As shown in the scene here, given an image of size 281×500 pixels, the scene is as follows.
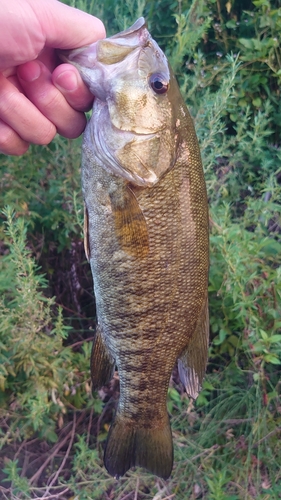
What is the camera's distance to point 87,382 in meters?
1.96

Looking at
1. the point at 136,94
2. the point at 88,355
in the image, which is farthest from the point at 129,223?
the point at 88,355

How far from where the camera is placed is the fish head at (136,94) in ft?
3.54

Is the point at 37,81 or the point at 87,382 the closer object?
the point at 37,81

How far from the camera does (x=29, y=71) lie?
3.82ft

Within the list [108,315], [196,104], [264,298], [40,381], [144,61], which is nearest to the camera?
[144,61]

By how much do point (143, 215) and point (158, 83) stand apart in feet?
1.15

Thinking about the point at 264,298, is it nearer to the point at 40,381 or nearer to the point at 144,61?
the point at 40,381

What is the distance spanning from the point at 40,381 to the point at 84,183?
94cm

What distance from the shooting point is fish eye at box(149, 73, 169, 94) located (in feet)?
3.67

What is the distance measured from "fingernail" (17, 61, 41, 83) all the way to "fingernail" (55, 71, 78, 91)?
91 millimetres

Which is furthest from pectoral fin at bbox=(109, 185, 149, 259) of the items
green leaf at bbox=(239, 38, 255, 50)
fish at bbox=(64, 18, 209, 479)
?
green leaf at bbox=(239, 38, 255, 50)

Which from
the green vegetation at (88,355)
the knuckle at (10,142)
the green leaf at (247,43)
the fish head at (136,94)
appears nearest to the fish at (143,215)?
the fish head at (136,94)

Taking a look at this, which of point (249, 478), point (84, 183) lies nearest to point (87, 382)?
point (249, 478)

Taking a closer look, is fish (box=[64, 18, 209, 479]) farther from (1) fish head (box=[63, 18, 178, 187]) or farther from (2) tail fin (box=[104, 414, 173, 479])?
(2) tail fin (box=[104, 414, 173, 479])
